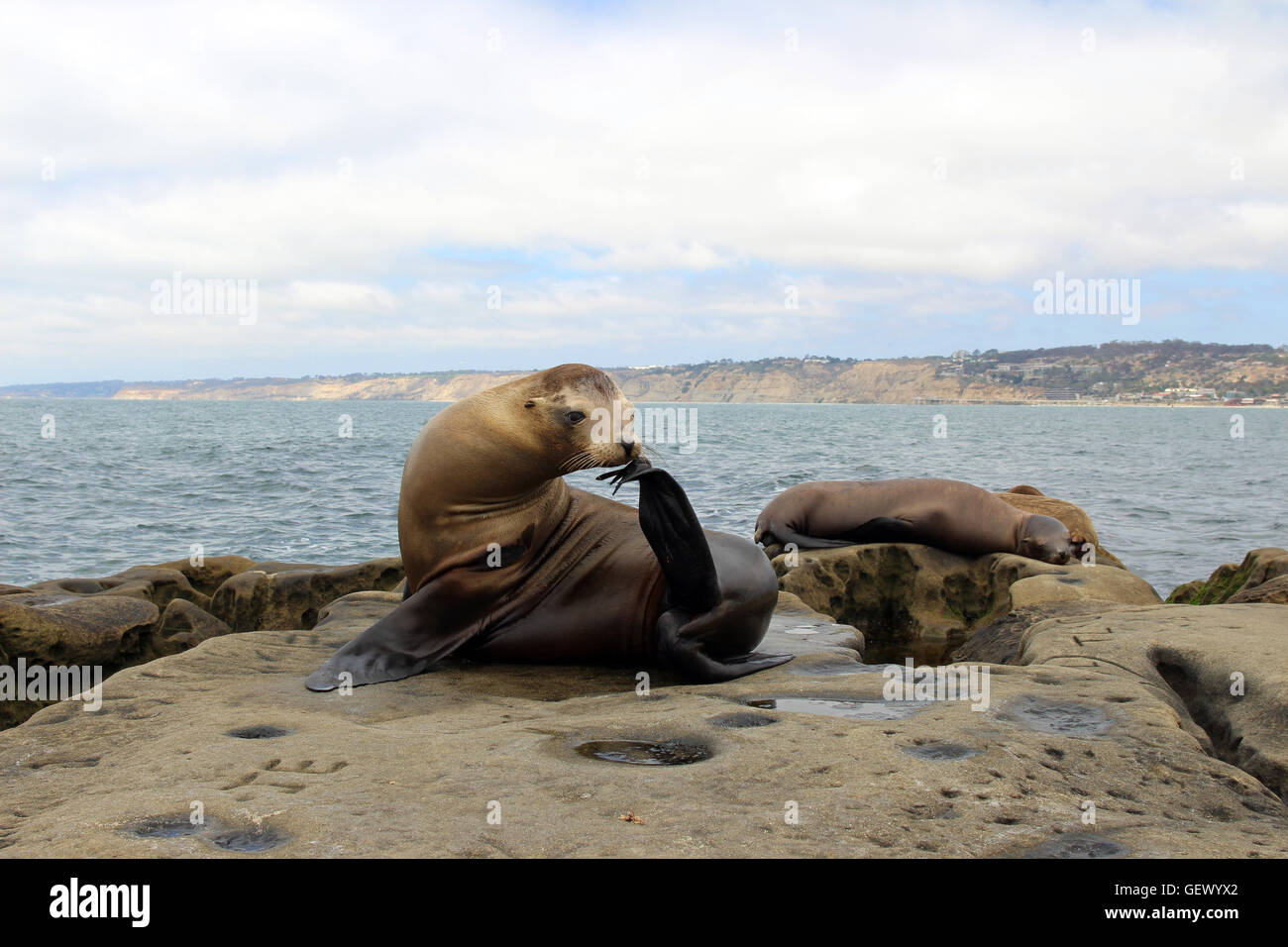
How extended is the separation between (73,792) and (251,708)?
107 cm

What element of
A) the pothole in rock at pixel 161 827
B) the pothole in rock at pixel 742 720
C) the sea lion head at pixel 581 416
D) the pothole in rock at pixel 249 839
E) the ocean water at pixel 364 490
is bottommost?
the ocean water at pixel 364 490

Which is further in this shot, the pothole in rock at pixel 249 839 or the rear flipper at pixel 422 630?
the rear flipper at pixel 422 630

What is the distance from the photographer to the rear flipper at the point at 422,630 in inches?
194

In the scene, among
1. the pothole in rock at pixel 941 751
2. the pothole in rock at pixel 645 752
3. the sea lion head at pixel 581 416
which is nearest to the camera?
the pothole in rock at pixel 941 751

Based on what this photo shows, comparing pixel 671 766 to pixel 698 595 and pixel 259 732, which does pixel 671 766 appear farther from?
pixel 698 595

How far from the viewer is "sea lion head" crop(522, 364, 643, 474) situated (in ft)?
15.8

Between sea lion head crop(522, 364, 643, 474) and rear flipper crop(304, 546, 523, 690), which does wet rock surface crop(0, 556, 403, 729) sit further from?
sea lion head crop(522, 364, 643, 474)

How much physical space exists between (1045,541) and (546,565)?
6692 mm

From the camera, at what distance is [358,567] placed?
8.31 meters

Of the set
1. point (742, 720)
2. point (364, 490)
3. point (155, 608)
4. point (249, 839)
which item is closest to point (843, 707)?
point (742, 720)

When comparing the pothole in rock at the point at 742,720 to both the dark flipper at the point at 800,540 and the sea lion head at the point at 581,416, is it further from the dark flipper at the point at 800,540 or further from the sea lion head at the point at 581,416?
the dark flipper at the point at 800,540

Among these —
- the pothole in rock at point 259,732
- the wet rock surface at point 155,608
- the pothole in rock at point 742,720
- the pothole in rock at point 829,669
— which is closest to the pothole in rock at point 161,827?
the pothole in rock at point 259,732

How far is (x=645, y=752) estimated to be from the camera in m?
3.53
